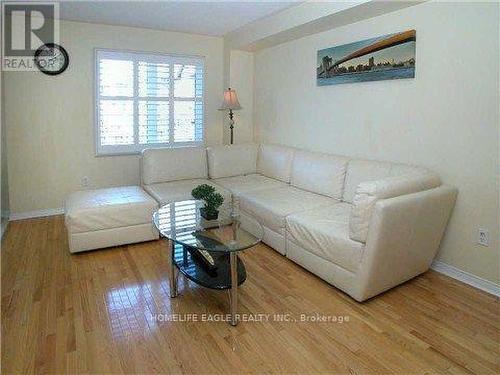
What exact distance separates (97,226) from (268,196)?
158cm

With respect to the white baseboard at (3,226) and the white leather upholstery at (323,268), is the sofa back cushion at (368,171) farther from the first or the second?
the white baseboard at (3,226)

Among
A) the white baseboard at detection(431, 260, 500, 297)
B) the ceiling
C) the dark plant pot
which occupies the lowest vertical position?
the white baseboard at detection(431, 260, 500, 297)

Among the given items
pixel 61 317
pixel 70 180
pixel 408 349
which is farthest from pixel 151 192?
pixel 408 349

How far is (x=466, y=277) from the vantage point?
8.64 ft

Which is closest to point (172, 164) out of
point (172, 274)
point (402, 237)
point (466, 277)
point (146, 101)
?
point (146, 101)

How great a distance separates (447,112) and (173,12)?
9.32 feet

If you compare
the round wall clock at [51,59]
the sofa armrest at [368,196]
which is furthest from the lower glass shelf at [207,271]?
the round wall clock at [51,59]

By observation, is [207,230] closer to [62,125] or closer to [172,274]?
[172,274]

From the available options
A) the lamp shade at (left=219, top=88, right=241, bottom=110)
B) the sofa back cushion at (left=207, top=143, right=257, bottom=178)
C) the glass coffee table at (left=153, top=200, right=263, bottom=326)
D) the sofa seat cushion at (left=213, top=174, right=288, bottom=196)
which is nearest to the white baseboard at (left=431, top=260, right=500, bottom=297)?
the glass coffee table at (left=153, top=200, right=263, bottom=326)

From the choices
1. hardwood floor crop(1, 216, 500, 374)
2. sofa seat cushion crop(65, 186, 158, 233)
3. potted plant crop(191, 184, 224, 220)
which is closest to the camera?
hardwood floor crop(1, 216, 500, 374)

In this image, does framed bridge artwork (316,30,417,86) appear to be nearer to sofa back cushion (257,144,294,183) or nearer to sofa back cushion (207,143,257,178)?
sofa back cushion (257,144,294,183)

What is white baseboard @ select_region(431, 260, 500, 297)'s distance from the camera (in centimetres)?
248

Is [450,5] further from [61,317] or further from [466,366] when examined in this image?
[61,317]

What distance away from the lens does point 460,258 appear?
8.75ft
